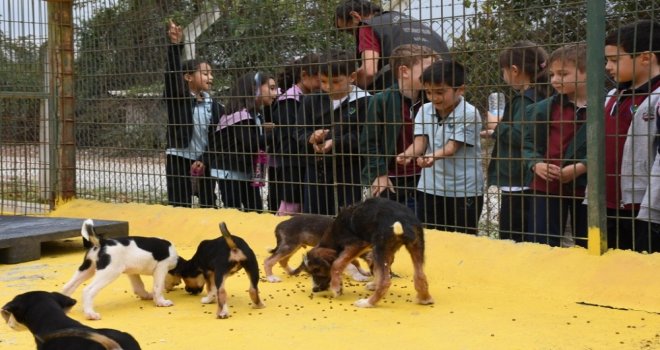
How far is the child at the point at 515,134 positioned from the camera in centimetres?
686

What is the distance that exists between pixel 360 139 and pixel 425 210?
900mm

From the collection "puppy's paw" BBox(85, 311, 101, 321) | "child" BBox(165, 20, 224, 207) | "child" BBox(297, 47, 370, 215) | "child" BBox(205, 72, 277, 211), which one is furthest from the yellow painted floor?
"child" BBox(165, 20, 224, 207)

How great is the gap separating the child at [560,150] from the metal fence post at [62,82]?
5.90 meters

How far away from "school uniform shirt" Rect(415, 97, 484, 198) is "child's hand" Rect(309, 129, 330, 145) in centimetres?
108

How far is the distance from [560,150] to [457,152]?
0.91 metres

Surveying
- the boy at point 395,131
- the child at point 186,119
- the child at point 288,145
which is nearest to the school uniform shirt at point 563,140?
the boy at point 395,131

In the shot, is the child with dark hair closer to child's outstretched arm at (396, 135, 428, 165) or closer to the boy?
the boy

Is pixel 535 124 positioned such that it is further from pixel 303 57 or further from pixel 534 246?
pixel 303 57

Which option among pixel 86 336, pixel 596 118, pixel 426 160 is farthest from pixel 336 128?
pixel 86 336

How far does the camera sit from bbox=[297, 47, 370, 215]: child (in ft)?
26.8

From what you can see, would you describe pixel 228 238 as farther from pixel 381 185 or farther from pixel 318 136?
pixel 318 136

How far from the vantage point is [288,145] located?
28.8ft

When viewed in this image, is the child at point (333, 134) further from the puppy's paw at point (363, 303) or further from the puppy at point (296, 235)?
the puppy's paw at point (363, 303)

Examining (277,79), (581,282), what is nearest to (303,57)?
(277,79)
